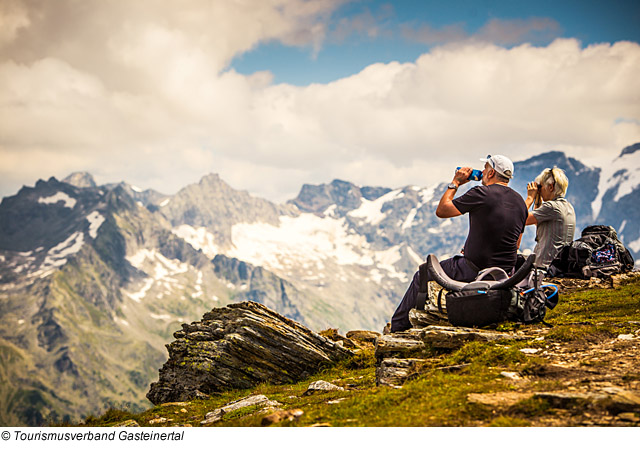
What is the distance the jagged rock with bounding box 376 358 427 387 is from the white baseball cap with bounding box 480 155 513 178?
5.52 m

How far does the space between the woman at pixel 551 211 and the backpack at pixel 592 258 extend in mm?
696

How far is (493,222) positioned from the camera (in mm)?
12930

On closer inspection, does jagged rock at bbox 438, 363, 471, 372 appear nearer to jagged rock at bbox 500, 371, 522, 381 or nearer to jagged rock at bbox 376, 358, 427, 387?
jagged rock at bbox 376, 358, 427, 387

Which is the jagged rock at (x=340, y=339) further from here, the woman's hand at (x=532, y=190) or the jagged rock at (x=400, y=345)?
the woman's hand at (x=532, y=190)

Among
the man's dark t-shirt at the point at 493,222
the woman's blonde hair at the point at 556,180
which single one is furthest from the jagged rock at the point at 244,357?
the woman's blonde hair at the point at 556,180

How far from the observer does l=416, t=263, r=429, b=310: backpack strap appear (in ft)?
44.9

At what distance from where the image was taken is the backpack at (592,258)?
19.8 metres

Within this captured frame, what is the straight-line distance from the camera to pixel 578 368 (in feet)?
31.8

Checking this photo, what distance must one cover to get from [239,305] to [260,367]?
2920 mm

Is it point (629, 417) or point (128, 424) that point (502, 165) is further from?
point (128, 424)

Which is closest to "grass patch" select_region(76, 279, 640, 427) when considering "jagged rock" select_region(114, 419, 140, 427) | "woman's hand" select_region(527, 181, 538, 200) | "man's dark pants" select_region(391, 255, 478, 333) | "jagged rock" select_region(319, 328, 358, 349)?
"jagged rock" select_region(114, 419, 140, 427)

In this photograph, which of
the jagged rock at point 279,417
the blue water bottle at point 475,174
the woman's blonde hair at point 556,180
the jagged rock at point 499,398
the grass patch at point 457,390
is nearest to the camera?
the grass patch at point 457,390
